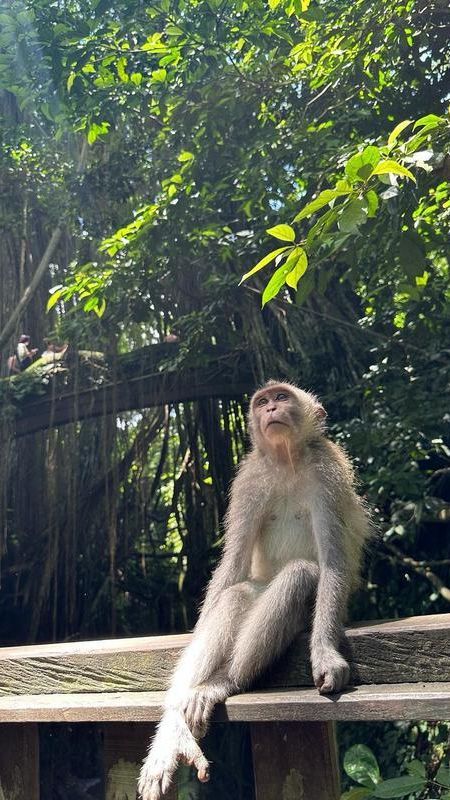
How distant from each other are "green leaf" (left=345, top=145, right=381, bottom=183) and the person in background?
6.52m

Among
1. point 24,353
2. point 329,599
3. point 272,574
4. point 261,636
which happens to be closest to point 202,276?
point 24,353

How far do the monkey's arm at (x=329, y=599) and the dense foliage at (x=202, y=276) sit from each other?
3.07 ft

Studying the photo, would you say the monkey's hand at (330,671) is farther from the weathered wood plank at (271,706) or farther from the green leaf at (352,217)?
the green leaf at (352,217)

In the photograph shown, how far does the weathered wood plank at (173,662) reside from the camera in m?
1.50

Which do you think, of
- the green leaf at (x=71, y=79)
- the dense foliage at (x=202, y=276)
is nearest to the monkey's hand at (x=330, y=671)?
the dense foliage at (x=202, y=276)

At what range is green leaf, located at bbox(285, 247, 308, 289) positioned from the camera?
190 centimetres

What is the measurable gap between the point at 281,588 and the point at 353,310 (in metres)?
4.52

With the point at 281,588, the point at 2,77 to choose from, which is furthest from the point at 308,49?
the point at 281,588

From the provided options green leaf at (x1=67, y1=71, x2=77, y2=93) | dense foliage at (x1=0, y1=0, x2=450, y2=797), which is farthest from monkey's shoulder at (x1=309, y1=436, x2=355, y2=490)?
green leaf at (x1=67, y1=71, x2=77, y2=93)

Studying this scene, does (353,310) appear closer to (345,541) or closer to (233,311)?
(233,311)

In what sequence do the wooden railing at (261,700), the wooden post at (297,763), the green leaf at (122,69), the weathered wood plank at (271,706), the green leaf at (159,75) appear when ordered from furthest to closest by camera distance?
the green leaf at (122,69), the green leaf at (159,75), the wooden post at (297,763), the wooden railing at (261,700), the weathered wood plank at (271,706)

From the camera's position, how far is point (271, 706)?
1537mm

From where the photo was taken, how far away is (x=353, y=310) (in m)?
6.47

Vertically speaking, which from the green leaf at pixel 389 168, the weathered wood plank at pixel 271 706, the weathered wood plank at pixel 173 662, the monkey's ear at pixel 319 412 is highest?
the green leaf at pixel 389 168
